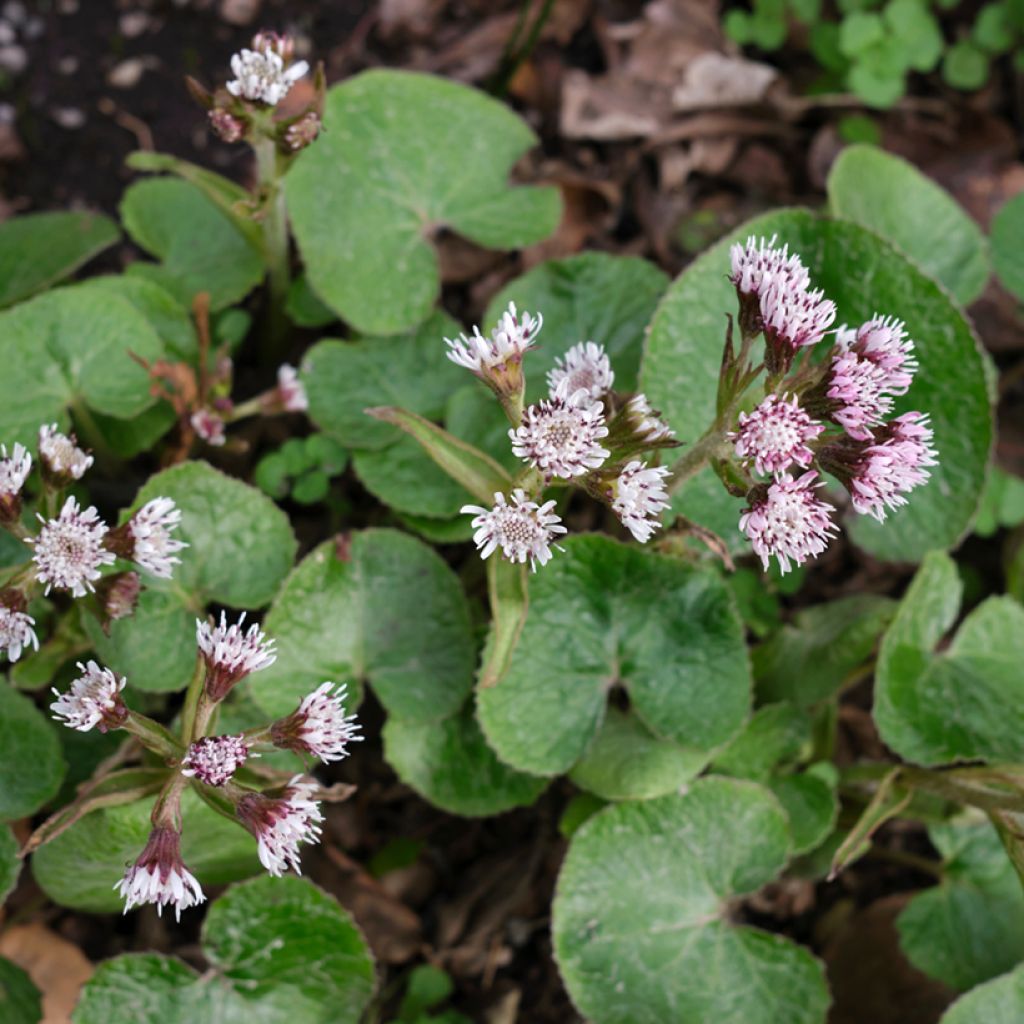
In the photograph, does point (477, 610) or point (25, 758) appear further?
point (477, 610)

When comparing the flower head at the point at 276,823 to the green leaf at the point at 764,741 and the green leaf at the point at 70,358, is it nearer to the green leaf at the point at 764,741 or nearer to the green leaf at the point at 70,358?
the green leaf at the point at 70,358

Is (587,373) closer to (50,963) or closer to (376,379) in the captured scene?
(376,379)

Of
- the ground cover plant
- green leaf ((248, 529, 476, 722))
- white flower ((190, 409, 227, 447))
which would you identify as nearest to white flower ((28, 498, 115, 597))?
the ground cover plant

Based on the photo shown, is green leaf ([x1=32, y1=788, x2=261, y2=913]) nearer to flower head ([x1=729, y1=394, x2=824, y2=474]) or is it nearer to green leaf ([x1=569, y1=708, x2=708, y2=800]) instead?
green leaf ([x1=569, y1=708, x2=708, y2=800])

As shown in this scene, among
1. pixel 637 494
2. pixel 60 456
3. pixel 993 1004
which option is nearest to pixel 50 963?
pixel 60 456

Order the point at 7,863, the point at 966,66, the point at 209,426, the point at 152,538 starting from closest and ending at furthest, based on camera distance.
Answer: the point at 152,538 → the point at 7,863 → the point at 209,426 → the point at 966,66

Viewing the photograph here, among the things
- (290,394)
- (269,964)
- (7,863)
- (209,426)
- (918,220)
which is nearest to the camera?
(7,863)

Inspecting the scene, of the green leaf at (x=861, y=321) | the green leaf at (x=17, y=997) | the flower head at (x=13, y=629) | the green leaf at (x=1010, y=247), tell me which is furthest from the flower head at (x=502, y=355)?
the green leaf at (x=1010, y=247)
